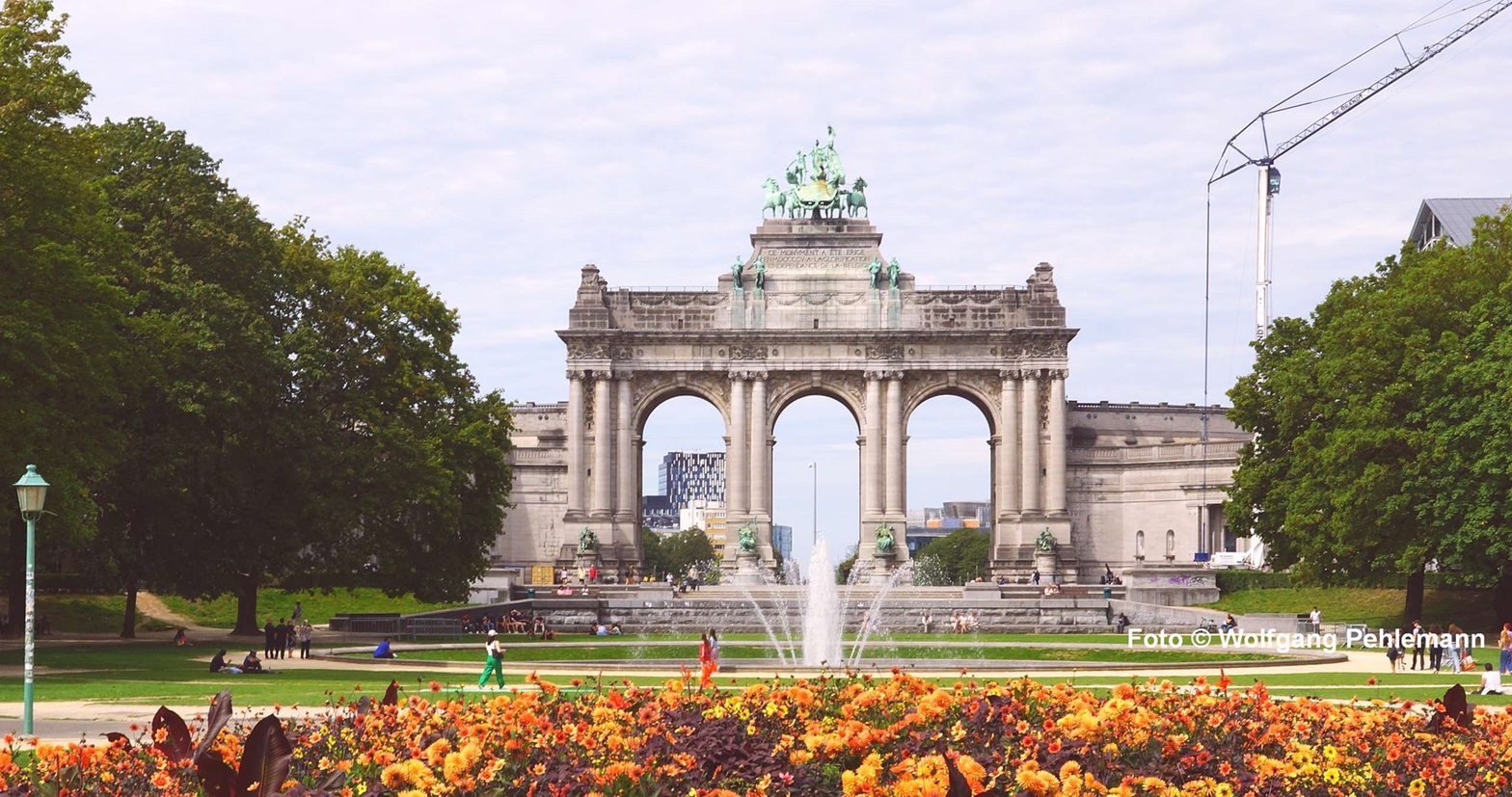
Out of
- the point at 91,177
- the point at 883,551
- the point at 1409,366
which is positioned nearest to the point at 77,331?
the point at 91,177

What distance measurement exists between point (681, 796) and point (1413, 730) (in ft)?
22.4

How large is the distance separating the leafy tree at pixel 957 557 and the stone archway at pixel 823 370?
→ 42.8 meters

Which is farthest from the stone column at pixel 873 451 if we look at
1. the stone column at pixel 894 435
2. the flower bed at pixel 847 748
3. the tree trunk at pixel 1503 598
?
the flower bed at pixel 847 748

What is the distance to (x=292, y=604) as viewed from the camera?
235ft

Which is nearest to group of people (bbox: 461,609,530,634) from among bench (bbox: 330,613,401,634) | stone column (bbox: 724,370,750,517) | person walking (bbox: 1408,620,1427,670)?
bench (bbox: 330,613,401,634)

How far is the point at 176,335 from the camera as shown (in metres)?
47.3

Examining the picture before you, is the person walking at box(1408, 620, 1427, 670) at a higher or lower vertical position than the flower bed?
lower

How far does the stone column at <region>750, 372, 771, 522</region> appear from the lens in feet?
309

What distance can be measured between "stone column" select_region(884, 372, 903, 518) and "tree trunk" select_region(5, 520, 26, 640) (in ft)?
159

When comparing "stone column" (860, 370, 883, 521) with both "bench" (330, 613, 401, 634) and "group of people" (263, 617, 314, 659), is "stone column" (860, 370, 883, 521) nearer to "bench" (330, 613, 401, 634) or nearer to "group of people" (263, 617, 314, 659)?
"bench" (330, 613, 401, 634)

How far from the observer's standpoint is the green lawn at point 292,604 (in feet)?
228

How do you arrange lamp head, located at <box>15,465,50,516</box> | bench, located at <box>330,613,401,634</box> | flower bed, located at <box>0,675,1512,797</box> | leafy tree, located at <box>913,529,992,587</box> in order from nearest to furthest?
1. flower bed, located at <box>0,675,1512,797</box>
2. lamp head, located at <box>15,465,50,516</box>
3. bench, located at <box>330,613,401,634</box>
4. leafy tree, located at <box>913,529,992,587</box>

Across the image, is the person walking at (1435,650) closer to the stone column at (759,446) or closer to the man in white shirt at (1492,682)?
the man in white shirt at (1492,682)

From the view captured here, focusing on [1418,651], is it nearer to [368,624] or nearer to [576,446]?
[368,624]
